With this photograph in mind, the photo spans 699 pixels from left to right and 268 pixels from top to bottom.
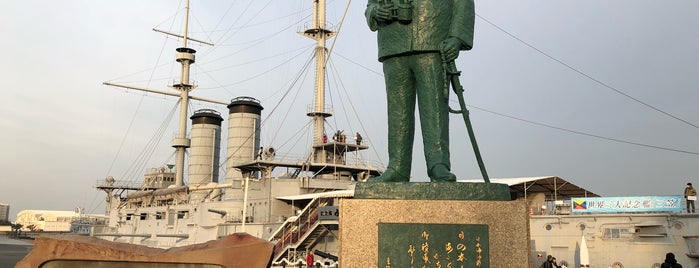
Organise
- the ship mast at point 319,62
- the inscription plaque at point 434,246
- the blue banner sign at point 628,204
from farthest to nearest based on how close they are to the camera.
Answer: the ship mast at point 319,62, the blue banner sign at point 628,204, the inscription plaque at point 434,246

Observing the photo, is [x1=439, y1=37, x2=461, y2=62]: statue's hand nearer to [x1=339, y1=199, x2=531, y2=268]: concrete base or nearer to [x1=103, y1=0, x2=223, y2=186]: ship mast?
[x1=339, y1=199, x2=531, y2=268]: concrete base

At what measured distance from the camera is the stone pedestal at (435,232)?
4.18 m

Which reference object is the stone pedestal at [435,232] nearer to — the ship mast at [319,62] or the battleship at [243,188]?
the battleship at [243,188]

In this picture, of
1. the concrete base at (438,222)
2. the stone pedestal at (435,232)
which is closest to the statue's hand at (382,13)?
the stone pedestal at (435,232)

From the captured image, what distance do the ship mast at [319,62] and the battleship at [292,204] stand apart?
7 cm

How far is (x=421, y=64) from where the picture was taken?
489cm

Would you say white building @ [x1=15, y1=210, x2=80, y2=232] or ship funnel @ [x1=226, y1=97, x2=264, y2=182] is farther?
white building @ [x1=15, y1=210, x2=80, y2=232]

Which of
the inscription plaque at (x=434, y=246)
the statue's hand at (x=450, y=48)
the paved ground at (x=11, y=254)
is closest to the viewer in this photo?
the inscription plaque at (x=434, y=246)

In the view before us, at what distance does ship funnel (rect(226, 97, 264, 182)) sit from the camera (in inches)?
1478

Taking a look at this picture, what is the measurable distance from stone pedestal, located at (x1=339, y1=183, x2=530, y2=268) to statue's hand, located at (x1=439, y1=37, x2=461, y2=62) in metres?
1.28

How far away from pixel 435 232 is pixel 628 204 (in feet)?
63.0

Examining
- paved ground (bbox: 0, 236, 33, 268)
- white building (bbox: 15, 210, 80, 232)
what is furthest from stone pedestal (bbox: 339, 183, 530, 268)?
white building (bbox: 15, 210, 80, 232)

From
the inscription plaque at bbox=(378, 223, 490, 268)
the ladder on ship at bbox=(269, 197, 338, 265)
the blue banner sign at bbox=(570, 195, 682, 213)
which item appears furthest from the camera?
the ladder on ship at bbox=(269, 197, 338, 265)

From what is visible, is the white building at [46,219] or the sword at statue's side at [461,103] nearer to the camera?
the sword at statue's side at [461,103]
